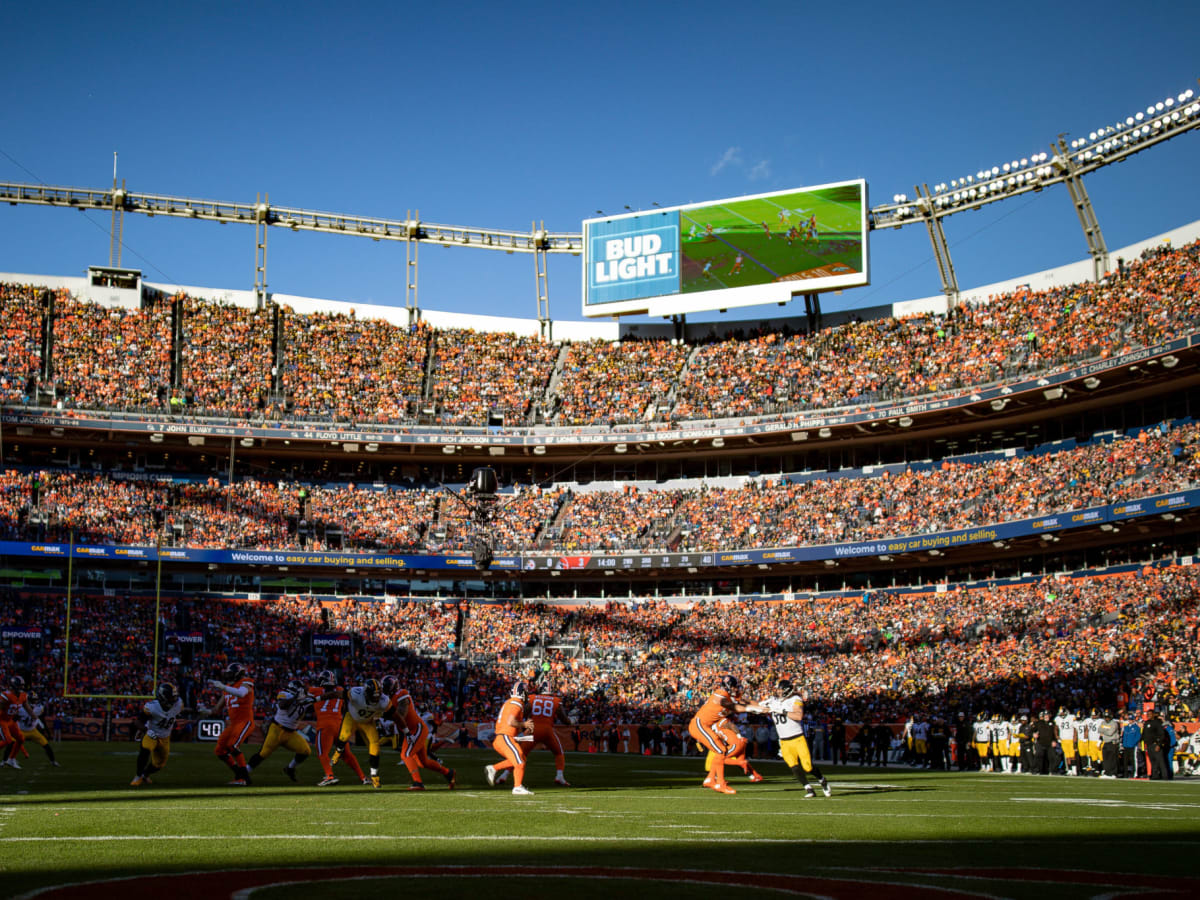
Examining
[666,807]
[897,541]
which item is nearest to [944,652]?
[897,541]

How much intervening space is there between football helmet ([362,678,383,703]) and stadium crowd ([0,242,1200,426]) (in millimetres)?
39831

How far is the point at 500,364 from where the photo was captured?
70.8 m

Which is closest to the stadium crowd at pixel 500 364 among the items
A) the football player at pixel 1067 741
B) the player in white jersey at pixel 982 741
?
the player in white jersey at pixel 982 741

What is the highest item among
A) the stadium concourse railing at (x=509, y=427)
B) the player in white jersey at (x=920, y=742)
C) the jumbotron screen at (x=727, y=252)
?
the jumbotron screen at (x=727, y=252)

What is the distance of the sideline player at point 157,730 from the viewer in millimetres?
20516

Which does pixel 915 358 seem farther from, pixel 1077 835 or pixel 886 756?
pixel 1077 835

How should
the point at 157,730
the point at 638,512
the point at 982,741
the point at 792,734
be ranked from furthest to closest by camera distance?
the point at 638,512, the point at 982,741, the point at 157,730, the point at 792,734

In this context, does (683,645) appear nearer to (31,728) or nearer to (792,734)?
(31,728)

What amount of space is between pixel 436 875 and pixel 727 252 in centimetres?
5847

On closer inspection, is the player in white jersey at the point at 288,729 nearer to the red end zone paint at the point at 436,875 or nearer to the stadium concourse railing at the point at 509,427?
the red end zone paint at the point at 436,875

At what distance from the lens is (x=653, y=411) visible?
66000 mm

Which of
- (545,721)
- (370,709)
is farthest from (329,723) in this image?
(545,721)

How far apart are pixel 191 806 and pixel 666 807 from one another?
6599mm

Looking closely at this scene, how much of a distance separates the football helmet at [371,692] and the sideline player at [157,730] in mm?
3163
